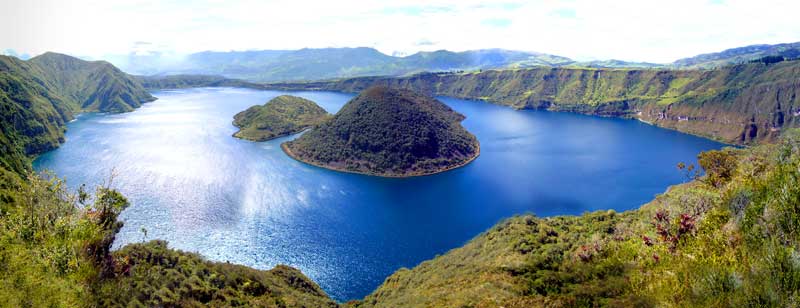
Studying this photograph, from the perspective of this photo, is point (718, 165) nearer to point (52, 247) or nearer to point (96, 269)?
point (96, 269)

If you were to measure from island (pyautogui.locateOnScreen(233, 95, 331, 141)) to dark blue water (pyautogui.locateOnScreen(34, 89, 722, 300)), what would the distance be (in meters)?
9.64

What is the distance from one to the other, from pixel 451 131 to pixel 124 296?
385 ft

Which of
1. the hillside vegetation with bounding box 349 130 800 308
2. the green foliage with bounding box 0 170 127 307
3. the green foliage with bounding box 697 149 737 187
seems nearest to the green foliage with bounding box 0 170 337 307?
the green foliage with bounding box 0 170 127 307

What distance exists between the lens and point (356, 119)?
134000mm

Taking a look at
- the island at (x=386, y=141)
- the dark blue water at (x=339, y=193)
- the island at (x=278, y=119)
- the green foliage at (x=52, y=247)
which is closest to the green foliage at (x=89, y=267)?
the green foliage at (x=52, y=247)

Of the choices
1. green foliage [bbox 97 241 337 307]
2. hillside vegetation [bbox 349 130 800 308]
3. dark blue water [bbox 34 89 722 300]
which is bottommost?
dark blue water [bbox 34 89 722 300]

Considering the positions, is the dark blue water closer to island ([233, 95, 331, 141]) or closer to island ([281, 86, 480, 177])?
island ([281, 86, 480, 177])

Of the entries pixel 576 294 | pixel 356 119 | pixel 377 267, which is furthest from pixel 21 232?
pixel 356 119

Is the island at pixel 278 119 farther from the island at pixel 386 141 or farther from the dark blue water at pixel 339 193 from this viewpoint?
the island at pixel 386 141

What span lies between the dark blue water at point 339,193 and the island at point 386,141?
218 inches

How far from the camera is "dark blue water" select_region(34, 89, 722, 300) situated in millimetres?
68625

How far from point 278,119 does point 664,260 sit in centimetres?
16236

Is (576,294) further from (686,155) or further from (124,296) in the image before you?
(686,155)

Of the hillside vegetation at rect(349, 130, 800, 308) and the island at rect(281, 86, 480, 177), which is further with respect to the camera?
the island at rect(281, 86, 480, 177)
